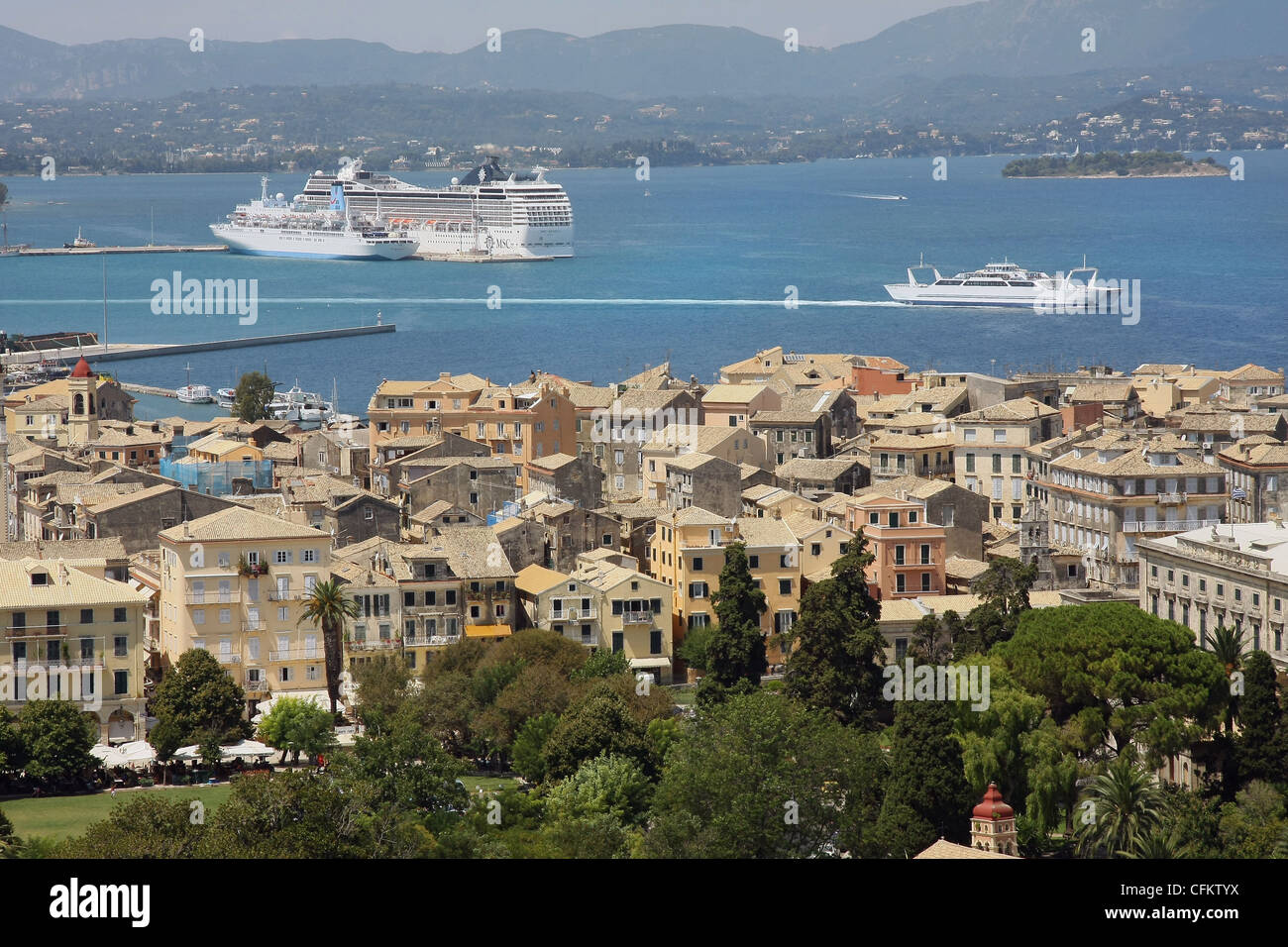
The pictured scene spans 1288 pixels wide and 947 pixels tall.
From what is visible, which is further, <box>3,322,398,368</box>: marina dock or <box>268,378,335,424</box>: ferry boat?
<box>3,322,398,368</box>: marina dock

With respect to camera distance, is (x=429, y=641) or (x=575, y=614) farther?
(x=575, y=614)

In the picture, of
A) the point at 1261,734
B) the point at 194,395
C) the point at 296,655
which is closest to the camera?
the point at 1261,734

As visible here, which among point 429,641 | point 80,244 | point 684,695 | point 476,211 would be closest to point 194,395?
point 429,641

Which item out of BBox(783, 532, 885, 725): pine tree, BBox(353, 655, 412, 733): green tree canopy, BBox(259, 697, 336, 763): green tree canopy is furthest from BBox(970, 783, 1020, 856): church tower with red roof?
BBox(259, 697, 336, 763): green tree canopy

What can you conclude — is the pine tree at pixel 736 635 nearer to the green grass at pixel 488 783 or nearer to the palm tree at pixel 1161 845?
the green grass at pixel 488 783

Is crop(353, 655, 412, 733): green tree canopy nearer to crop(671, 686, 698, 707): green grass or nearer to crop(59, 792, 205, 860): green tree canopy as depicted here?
crop(671, 686, 698, 707): green grass

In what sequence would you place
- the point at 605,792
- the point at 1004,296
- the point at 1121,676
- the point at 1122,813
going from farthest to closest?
the point at 1004,296 → the point at 1121,676 → the point at 605,792 → the point at 1122,813

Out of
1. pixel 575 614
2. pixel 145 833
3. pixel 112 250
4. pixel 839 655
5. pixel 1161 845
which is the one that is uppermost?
pixel 112 250

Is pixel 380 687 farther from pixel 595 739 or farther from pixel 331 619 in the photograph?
pixel 595 739
